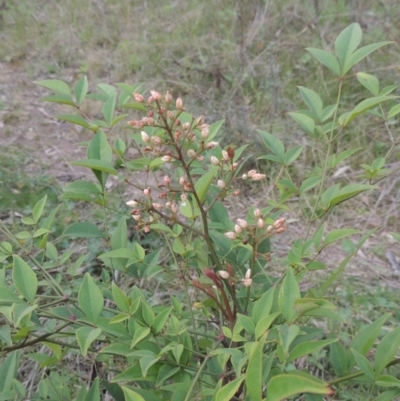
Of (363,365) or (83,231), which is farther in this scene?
(83,231)

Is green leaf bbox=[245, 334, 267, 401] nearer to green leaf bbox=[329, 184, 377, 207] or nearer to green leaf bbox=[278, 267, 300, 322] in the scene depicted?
green leaf bbox=[278, 267, 300, 322]

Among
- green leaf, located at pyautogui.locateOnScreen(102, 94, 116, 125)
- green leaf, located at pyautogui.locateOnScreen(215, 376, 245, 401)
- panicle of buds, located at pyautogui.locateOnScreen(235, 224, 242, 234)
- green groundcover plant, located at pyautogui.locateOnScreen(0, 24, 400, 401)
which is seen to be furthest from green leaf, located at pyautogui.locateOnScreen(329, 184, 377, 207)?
green leaf, located at pyautogui.locateOnScreen(102, 94, 116, 125)

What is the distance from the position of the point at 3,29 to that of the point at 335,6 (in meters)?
3.38

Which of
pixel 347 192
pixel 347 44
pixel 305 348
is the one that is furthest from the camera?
pixel 347 44

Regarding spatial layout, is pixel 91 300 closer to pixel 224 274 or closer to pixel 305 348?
pixel 224 274

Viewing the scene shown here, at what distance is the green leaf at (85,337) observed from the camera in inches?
26.0

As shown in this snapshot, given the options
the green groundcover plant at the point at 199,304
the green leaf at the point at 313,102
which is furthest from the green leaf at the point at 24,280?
the green leaf at the point at 313,102

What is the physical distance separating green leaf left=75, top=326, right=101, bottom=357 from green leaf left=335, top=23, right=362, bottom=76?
674 mm

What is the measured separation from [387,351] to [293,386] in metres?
0.32

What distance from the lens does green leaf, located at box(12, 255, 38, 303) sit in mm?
725

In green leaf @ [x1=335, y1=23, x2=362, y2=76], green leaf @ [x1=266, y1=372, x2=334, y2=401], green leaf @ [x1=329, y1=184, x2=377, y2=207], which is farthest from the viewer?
green leaf @ [x1=335, y1=23, x2=362, y2=76]

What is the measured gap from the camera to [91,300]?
2.37 feet

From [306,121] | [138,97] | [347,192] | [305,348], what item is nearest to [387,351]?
[305,348]

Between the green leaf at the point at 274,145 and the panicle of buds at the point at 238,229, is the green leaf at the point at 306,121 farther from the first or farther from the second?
the panicle of buds at the point at 238,229
